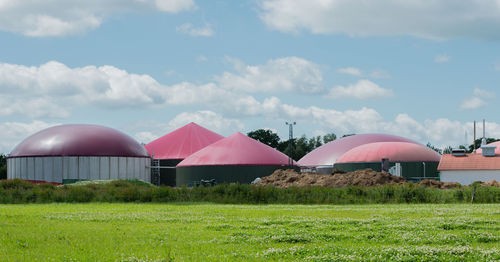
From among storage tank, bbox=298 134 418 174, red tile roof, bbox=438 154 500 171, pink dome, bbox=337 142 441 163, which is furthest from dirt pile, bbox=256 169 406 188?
storage tank, bbox=298 134 418 174

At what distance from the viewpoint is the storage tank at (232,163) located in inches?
3460

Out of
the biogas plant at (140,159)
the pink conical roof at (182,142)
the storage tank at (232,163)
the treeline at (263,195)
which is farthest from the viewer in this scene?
the pink conical roof at (182,142)

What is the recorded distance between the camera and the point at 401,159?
294ft

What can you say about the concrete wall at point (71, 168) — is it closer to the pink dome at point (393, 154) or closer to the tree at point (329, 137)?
the pink dome at point (393, 154)

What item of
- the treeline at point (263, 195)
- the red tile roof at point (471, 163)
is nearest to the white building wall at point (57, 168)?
the treeline at point (263, 195)

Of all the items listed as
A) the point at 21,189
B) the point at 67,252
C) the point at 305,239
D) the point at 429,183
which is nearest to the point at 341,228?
the point at 305,239

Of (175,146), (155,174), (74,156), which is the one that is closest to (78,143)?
(74,156)

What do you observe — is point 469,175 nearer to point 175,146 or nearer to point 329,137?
point 175,146

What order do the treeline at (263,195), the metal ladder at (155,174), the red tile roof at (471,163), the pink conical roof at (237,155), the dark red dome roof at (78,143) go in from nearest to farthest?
1. the treeline at (263,195)
2. the red tile roof at (471,163)
3. the dark red dome roof at (78,143)
4. the pink conical roof at (237,155)
5. the metal ladder at (155,174)

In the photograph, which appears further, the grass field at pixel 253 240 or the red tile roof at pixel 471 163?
the red tile roof at pixel 471 163

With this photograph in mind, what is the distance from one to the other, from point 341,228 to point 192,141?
90.9 metres

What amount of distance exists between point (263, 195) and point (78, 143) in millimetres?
50594

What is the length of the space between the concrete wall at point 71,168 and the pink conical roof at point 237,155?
9521 millimetres

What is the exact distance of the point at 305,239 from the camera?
17203mm
